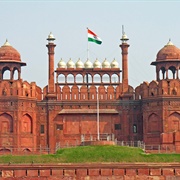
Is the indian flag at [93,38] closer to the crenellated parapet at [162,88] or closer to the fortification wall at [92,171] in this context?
the crenellated parapet at [162,88]

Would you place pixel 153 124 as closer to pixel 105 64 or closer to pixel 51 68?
pixel 105 64

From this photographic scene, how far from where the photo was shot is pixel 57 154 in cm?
6144

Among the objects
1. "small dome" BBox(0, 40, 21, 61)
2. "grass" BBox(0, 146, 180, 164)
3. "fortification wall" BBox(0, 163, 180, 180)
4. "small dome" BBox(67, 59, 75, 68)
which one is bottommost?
"fortification wall" BBox(0, 163, 180, 180)

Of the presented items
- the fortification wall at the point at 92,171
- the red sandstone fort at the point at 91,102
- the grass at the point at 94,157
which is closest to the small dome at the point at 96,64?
the red sandstone fort at the point at 91,102

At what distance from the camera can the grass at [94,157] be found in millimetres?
60469

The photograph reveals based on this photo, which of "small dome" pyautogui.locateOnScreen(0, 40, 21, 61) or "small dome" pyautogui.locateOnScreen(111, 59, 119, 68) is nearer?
"small dome" pyautogui.locateOnScreen(0, 40, 21, 61)

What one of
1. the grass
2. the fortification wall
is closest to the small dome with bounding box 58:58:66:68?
the grass

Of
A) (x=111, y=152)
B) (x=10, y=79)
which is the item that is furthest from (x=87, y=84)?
(x=111, y=152)

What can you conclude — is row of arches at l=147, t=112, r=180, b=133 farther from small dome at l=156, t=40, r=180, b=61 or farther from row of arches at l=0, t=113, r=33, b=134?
row of arches at l=0, t=113, r=33, b=134

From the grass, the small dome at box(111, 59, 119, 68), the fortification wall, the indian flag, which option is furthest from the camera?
the small dome at box(111, 59, 119, 68)

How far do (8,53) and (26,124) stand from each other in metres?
6.69

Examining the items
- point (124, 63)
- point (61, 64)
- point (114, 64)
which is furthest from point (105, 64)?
point (61, 64)

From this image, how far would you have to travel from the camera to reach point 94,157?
60750mm

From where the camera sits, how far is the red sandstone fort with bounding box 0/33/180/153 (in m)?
70.9
